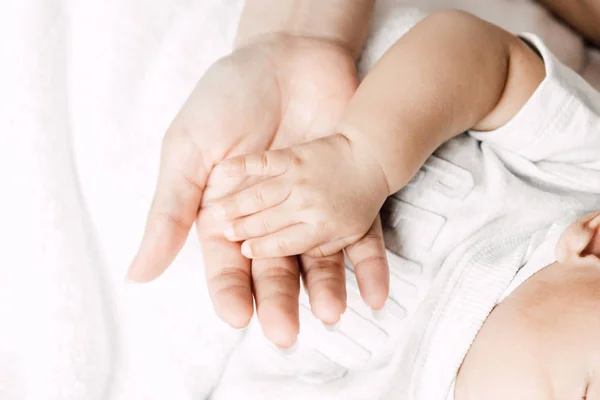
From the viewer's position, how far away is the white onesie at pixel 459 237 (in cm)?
75

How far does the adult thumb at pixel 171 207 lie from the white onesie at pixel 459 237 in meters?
0.25

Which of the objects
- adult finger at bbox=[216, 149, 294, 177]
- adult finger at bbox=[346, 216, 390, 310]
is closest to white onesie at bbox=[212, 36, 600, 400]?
adult finger at bbox=[346, 216, 390, 310]

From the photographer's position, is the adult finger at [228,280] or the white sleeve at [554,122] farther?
the white sleeve at [554,122]

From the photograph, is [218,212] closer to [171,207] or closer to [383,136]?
[171,207]

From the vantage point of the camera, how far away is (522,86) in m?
0.75

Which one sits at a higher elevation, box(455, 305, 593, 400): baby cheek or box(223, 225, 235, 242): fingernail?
box(223, 225, 235, 242): fingernail

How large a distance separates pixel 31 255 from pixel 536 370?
0.60 metres

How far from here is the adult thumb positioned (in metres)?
0.60

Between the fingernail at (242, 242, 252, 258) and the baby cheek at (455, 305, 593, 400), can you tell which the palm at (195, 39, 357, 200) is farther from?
the baby cheek at (455, 305, 593, 400)

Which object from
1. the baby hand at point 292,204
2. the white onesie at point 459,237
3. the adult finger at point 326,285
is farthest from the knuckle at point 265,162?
the white onesie at point 459,237

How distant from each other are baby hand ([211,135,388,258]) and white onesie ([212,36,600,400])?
179mm

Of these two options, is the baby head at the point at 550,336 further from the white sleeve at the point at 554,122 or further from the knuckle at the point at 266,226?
the knuckle at the point at 266,226

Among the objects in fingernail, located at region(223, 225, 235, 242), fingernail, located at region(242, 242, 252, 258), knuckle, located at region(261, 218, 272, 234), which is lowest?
fingernail, located at region(242, 242, 252, 258)

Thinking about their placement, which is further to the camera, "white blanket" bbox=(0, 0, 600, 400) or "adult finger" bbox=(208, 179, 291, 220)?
"white blanket" bbox=(0, 0, 600, 400)
